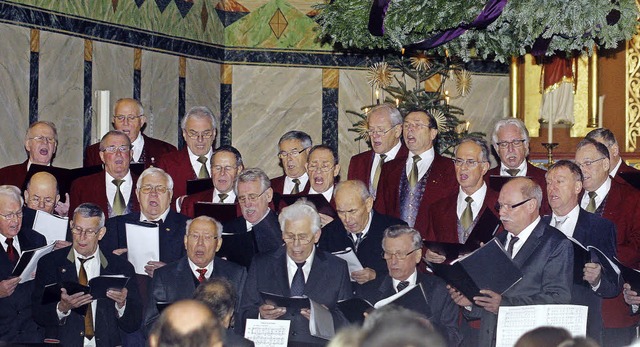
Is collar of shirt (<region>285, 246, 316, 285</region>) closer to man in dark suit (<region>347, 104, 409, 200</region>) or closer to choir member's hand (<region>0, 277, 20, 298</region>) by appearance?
man in dark suit (<region>347, 104, 409, 200</region>)

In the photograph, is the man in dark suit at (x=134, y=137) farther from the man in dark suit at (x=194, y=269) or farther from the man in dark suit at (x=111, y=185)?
the man in dark suit at (x=194, y=269)

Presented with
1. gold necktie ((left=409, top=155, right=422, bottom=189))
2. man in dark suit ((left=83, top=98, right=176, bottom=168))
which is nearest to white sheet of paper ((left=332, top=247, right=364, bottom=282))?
gold necktie ((left=409, top=155, right=422, bottom=189))

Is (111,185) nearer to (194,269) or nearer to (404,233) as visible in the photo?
(194,269)

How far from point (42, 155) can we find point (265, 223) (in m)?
1.67

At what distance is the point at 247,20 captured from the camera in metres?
12.5

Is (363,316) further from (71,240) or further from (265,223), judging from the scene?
(71,240)

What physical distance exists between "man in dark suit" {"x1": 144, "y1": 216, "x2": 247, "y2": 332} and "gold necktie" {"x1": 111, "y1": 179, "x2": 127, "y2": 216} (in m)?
1.05

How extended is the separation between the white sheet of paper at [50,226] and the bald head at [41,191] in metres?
0.14

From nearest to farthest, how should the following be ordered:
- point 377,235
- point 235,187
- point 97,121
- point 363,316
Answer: point 363,316 < point 377,235 < point 235,187 < point 97,121

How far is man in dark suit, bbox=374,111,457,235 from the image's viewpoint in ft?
26.3

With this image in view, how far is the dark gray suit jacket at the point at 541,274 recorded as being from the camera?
20.9 feet

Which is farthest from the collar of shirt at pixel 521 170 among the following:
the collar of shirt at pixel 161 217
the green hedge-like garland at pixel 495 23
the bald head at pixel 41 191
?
the bald head at pixel 41 191

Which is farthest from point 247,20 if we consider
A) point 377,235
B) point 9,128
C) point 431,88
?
point 377,235

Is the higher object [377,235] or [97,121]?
[97,121]
